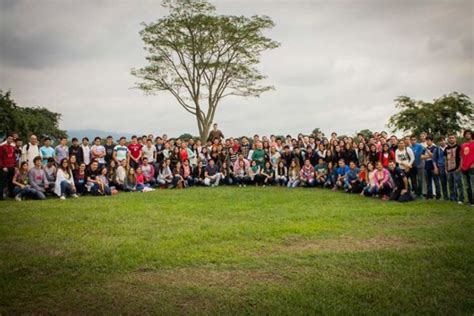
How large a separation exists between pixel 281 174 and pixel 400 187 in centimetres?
594

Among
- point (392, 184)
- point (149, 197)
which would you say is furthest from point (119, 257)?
point (392, 184)

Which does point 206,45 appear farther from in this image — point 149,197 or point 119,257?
point 119,257

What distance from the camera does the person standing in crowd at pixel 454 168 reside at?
10.5 m

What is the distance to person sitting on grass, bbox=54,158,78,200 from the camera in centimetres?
1222

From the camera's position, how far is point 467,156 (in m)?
10.3

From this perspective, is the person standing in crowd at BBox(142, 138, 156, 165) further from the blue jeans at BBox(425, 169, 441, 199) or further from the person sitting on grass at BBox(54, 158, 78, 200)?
the blue jeans at BBox(425, 169, 441, 199)

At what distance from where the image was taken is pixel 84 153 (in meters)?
14.1

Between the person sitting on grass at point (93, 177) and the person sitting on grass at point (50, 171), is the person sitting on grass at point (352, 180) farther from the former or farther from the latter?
the person sitting on grass at point (50, 171)

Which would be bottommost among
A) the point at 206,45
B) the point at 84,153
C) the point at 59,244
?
the point at 59,244

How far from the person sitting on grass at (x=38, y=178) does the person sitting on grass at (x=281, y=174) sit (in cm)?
943

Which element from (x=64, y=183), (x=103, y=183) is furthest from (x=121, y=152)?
(x=64, y=183)

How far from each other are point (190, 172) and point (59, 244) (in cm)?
Result: 1008

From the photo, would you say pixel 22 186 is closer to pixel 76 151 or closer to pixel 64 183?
pixel 64 183

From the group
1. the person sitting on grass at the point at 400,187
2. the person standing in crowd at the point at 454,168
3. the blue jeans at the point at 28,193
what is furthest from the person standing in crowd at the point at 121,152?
the person standing in crowd at the point at 454,168
